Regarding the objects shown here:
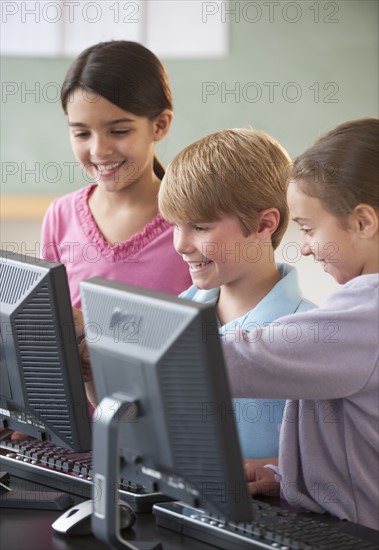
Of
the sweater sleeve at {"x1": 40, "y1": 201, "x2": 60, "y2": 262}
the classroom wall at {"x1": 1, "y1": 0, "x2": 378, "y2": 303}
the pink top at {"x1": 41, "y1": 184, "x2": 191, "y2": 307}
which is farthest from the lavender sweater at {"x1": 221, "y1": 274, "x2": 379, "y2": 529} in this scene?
the classroom wall at {"x1": 1, "y1": 0, "x2": 378, "y2": 303}

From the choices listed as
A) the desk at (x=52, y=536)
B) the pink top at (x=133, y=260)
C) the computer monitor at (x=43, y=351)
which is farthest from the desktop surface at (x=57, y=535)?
the pink top at (x=133, y=260)

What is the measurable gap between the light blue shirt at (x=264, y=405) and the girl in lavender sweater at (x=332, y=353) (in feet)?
0.56

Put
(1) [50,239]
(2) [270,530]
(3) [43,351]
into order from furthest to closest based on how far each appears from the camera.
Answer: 1. (1) [50,239]
2. (3) [43,351]
3. (2) [270,530]

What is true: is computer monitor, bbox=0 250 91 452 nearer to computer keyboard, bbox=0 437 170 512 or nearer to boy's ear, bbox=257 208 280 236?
computer keyboard, bbox=0 437 170 512

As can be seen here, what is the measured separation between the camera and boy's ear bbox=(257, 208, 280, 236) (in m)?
1.90

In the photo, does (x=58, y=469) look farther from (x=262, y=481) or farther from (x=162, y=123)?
(x=162, y=123)

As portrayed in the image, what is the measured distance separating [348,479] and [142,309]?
1.69ft

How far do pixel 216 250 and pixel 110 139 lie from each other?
0.52 metres

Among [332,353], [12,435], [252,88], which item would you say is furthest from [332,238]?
[252,88]

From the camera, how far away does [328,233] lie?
1520mm

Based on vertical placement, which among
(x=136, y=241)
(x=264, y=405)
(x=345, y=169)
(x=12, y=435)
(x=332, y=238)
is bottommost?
(x=12, y=435)

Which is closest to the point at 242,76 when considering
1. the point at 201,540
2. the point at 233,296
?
the point at 233,296

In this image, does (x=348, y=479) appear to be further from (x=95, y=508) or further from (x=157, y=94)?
(x=157, y=94)

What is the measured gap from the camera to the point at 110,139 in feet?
7.30
